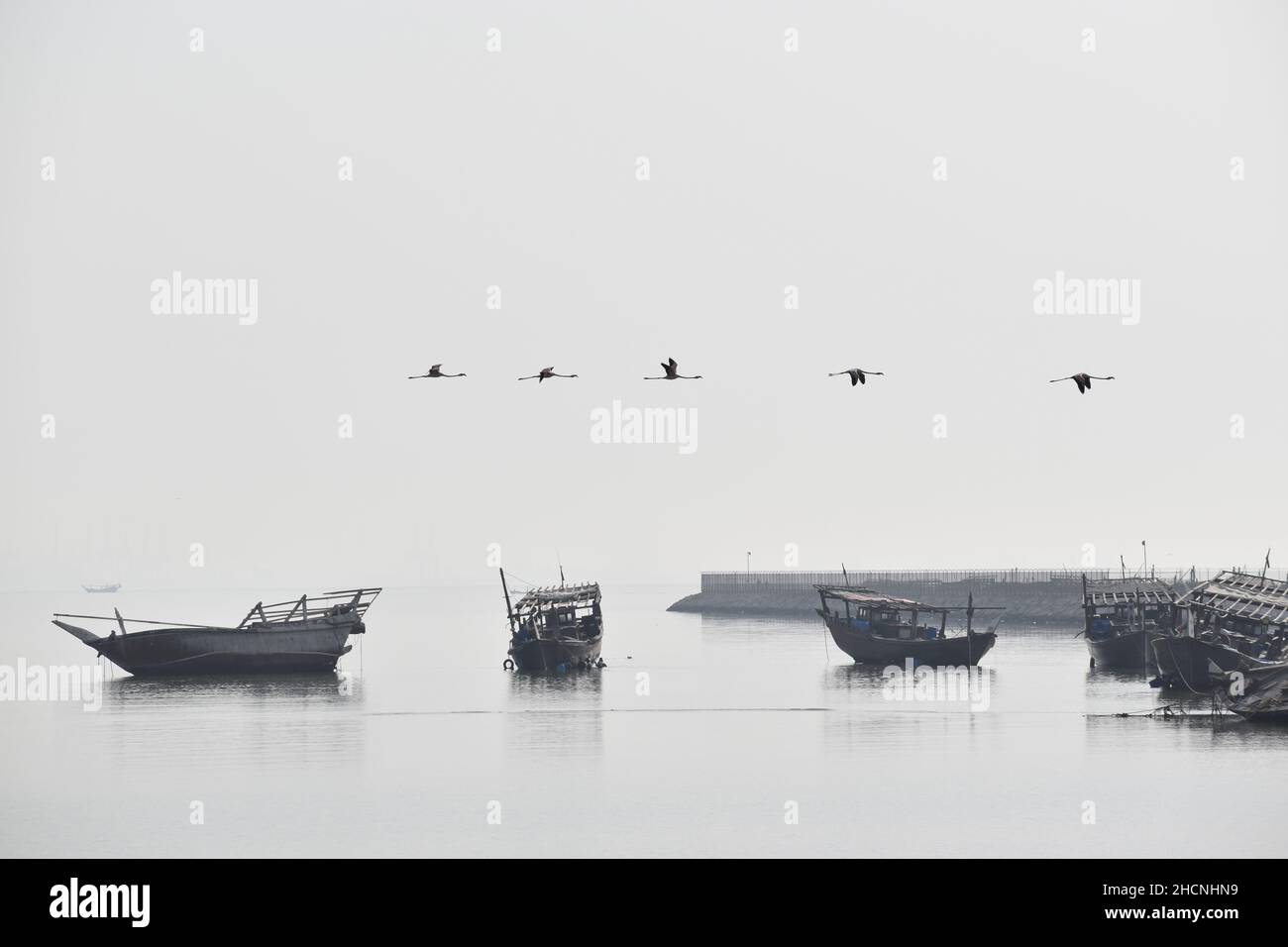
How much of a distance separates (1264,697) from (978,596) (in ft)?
371

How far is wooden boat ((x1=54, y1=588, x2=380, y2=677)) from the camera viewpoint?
8031 cm

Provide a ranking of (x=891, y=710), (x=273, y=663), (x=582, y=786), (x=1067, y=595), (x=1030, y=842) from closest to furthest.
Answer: (x=1030, y=842), (x=582, y=786), (x=891, y=710), (x=273, y=663), (x=1067, y=595)

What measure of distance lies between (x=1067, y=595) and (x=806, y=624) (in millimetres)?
26073

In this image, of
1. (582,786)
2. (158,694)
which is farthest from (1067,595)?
(582,786)

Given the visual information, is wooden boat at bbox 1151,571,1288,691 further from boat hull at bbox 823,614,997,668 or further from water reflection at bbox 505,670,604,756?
water reflection at bbox 505,670,604,756

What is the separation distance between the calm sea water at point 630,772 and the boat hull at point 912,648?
3781 millimetres

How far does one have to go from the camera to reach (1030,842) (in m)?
40.1

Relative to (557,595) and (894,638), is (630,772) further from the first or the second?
(894,638)

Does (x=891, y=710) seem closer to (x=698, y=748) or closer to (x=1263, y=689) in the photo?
(x=698, y=748)

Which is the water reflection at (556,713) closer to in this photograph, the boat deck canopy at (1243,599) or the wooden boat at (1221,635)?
the wooden boat at (1221,635)

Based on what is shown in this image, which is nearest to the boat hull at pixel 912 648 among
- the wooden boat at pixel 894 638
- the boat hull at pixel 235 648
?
the wooden boat at pixel 894 638

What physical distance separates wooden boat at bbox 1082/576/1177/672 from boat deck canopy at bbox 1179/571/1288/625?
620 centimetres
